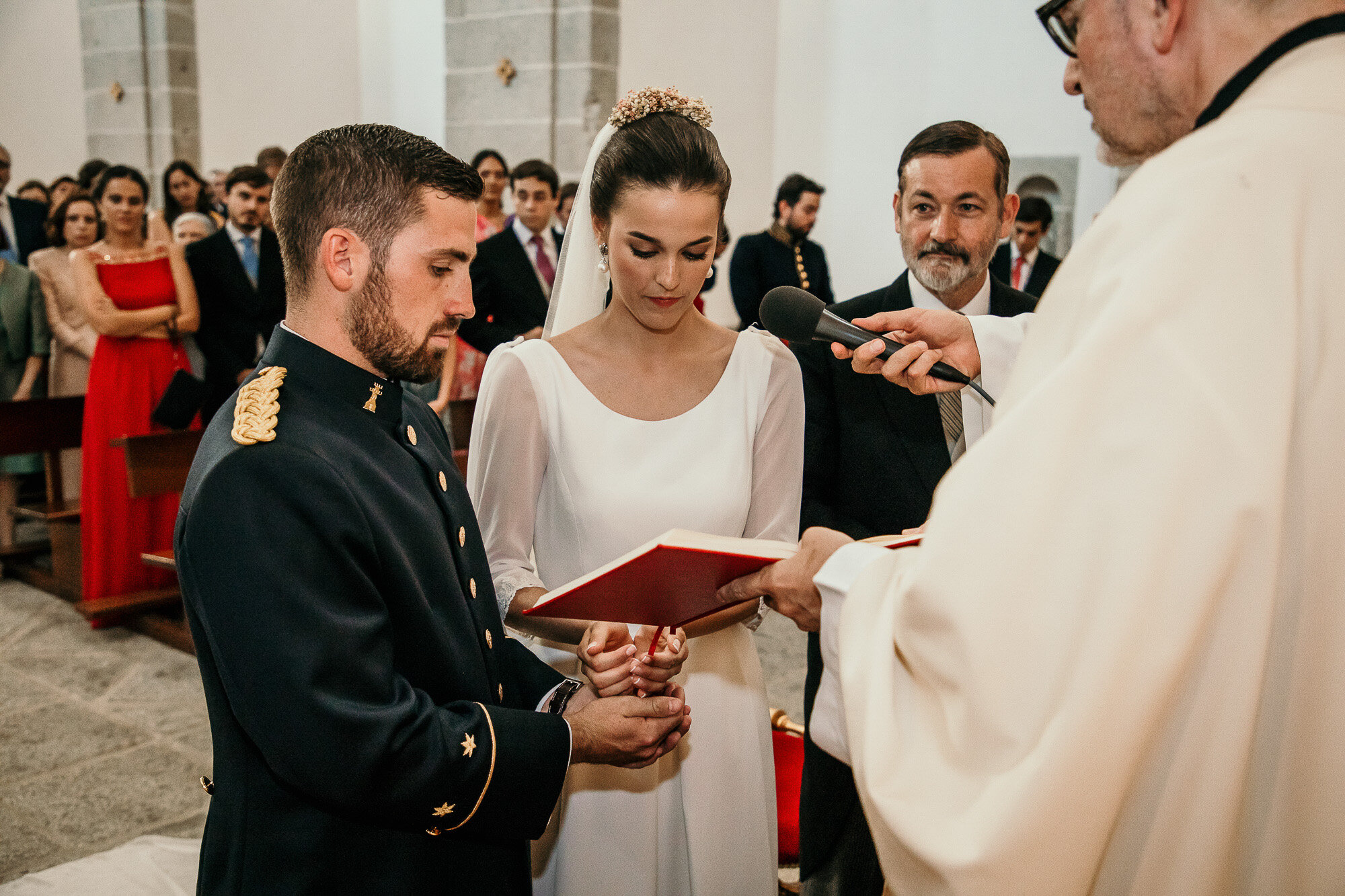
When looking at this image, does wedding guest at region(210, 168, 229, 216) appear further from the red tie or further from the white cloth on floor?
the white cloth on floor

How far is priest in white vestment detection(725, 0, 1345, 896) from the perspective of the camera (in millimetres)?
936

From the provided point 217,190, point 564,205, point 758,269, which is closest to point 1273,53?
point 564,205

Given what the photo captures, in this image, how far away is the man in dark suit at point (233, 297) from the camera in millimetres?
5617

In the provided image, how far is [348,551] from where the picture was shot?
1250mm

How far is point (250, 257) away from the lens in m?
5.86

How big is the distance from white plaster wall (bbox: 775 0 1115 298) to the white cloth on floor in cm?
734

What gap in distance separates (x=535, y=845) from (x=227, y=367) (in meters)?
4.45

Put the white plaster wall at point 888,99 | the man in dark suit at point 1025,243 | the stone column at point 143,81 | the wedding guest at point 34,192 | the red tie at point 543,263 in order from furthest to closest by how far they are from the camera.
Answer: the stone column at point 143,81, the wedding guest at point 34,192, the white plaster wall at point 888,99, the man in dark suit at point 1025,243, the red tie at point 543,263

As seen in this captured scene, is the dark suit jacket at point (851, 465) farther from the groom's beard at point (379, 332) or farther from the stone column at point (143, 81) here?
the stone column at point (143, 81)

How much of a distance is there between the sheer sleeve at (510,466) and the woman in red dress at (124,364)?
3631 mm

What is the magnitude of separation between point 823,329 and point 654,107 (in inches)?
25.6

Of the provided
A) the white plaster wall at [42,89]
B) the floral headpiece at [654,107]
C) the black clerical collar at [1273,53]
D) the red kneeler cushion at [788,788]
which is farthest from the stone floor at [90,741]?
the white plaster wall at [42,89]

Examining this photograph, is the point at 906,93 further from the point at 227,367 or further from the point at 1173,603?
the point at 1173,603

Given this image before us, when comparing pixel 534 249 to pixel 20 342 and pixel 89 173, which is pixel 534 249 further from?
pixel 89 173
